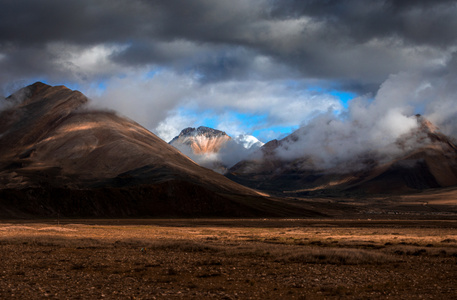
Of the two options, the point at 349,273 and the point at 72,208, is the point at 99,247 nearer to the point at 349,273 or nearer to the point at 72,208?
the point at 349,273

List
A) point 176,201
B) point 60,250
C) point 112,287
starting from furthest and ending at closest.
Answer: point 176,201 < point 60,250 < point 112,287

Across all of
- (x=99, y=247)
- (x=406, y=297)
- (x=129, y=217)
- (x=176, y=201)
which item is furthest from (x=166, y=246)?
(x=176, y=201)

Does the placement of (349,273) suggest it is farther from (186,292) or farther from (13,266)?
(13,266)

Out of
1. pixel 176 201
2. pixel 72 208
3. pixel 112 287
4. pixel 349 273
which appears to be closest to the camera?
pixel 112 287

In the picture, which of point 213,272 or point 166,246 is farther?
point 166,246

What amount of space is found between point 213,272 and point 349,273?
329 inches

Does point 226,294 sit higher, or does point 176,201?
point 176,201

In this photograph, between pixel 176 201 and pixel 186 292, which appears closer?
pixel 186 292

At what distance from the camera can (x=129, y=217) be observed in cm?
14450

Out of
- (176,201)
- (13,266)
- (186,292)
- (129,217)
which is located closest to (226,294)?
(186,292)

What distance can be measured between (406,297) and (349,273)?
7.57m

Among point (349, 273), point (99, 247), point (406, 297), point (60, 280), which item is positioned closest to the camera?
point (406, 297)

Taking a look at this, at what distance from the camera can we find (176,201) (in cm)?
16150

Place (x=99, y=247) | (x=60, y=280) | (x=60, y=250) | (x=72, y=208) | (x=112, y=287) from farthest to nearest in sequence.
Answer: (x=72, y=208) < (x=99, y=247) < (x=60, y=250) < (x=60, y=280) < (x=112, y=287)
